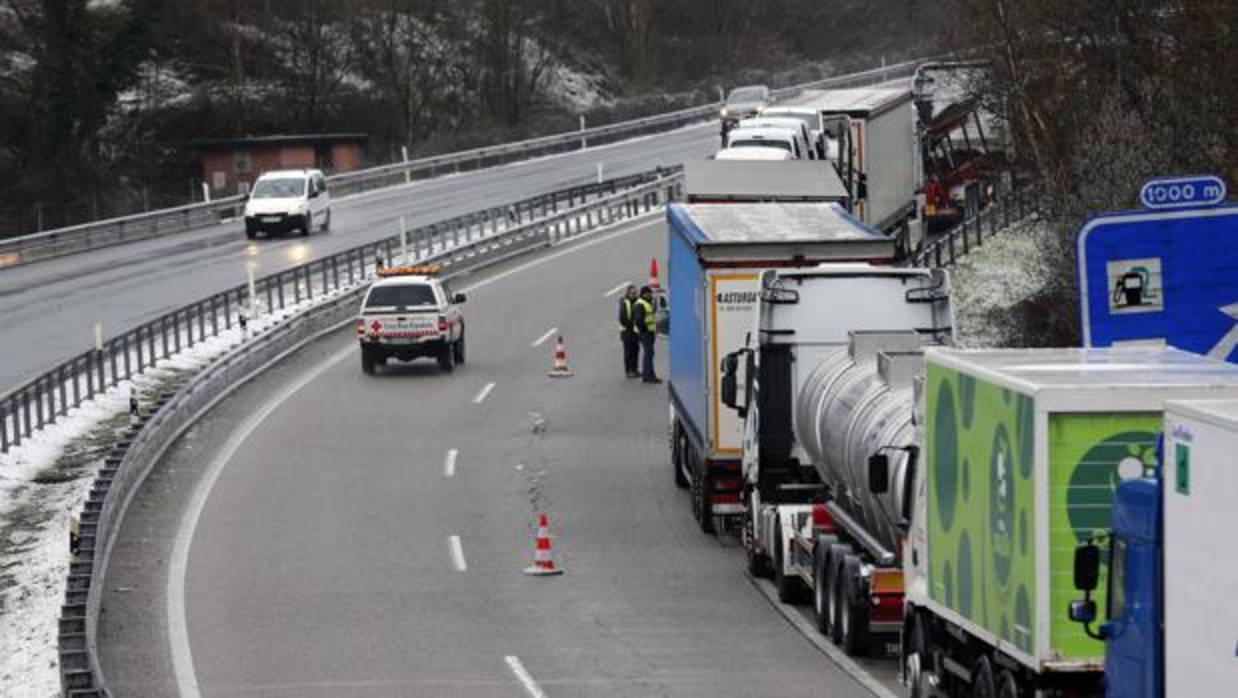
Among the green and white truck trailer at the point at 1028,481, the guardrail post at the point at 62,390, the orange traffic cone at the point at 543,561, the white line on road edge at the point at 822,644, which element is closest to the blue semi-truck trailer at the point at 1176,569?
the green and white truck trailer at the point at 1028,481

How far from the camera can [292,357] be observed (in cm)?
4288

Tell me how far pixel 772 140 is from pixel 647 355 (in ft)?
52.7

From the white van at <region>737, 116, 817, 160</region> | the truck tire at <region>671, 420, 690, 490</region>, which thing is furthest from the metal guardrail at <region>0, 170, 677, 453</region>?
the truck tire at <region>671, 420, 690, 490</region>

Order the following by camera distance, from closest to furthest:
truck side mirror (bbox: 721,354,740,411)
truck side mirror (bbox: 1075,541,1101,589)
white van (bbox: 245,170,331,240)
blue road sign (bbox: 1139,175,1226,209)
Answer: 1. truck side mirror (bbox: 1075,541,1101,589)
2. blue road sign (bbox: 1139,175,1226,209)
3. truck side mirror (bbox: 721,354,740,411)
4. white van (bbox: 245,170,331,240)

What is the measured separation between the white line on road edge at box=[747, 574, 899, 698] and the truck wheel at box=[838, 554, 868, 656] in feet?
0.50

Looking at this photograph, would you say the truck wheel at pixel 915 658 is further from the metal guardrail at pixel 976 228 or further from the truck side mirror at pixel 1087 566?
the metal guardrail at pixel 976 228

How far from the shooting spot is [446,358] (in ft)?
135

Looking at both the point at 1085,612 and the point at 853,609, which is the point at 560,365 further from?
the point at 1085,612

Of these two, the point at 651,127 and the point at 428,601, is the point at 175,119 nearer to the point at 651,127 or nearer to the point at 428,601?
the point at 651,127

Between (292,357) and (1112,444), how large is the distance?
3081 centimetres

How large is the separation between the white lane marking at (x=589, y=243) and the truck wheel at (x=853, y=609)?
31.5 m

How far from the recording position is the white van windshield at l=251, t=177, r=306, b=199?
64.1 metres

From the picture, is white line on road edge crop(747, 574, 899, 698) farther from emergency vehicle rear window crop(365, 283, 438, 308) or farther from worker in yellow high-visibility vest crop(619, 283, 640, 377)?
emergency vehicle rear window crop(365, 283, 438, 308)

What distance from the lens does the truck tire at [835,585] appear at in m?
20.9
